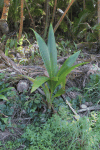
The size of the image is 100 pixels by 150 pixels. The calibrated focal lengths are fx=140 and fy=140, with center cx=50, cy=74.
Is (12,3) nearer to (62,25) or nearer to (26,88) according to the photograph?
(62,25)

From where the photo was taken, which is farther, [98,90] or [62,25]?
[62,25]

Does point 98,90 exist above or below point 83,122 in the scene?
above

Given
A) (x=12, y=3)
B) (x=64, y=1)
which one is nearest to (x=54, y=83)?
(x=12, y=3)

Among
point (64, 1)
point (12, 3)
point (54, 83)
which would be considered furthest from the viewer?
point (64, 1)

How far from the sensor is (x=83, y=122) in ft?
3.91

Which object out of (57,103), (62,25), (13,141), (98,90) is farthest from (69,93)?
(62,25)

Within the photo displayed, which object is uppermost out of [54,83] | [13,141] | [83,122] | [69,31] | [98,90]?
[69,31]

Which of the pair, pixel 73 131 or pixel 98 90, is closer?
pixel 73 131

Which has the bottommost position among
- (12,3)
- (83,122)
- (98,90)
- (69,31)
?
(83,122)

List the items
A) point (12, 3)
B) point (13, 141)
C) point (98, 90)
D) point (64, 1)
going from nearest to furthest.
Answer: point (13, 141) < point (98, 90) < point (12, 3) < point (64, 1)

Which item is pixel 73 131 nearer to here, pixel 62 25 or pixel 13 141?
pixel 13 141

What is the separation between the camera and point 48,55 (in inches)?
56.8

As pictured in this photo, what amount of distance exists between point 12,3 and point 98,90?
12.5 feet

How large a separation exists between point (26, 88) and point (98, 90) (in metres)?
0.90
